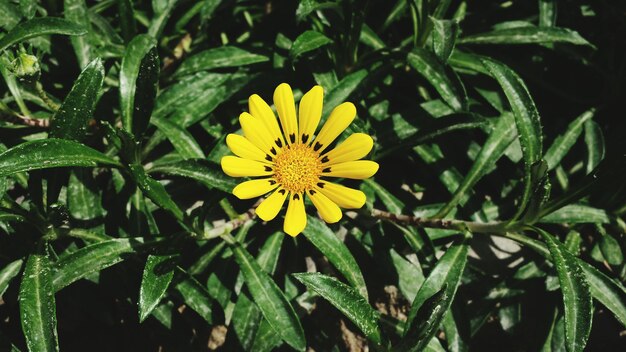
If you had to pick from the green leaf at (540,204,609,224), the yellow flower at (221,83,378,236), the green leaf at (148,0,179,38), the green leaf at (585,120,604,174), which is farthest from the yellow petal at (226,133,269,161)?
the green leaf at (585,120,604,174)

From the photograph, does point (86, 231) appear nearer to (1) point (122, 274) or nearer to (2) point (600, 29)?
(1) point (122, 274)

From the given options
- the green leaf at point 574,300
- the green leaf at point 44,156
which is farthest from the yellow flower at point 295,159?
the green leaf at point 574,300

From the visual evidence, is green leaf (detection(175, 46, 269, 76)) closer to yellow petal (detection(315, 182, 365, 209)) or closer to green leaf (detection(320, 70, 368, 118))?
green leaf (detection(320, 70, 368, 118))

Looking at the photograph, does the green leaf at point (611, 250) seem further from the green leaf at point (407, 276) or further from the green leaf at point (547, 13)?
the green leaf at point (547, 13)

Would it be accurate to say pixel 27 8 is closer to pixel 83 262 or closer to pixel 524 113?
pixel 83 262

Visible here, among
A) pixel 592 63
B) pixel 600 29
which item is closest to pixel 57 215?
pixel 592 63

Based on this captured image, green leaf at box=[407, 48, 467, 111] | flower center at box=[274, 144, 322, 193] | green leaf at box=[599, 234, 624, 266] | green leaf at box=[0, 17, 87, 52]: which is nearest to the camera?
flower center at box=[274, 144, 322, 193]
